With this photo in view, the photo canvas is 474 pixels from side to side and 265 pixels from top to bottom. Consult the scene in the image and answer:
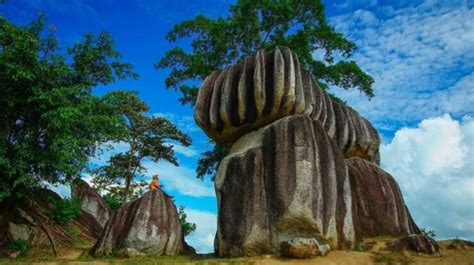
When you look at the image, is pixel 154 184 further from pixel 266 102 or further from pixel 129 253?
pixel 266 102

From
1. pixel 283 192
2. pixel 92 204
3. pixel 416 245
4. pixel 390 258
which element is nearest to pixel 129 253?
pixel 283 192

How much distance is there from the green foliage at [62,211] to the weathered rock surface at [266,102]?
592 centimetres

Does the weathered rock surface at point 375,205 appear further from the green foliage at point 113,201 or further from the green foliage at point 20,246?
the green foliage at point 113,201

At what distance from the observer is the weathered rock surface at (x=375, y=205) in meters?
12.6

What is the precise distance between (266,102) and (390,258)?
213 inches

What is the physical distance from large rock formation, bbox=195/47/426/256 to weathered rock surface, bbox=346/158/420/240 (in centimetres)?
3

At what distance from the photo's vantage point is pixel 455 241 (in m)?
11.3

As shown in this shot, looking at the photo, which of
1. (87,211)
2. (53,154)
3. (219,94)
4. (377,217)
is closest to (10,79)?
(53,154)

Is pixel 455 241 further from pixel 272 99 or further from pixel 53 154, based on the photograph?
pixel 53 154

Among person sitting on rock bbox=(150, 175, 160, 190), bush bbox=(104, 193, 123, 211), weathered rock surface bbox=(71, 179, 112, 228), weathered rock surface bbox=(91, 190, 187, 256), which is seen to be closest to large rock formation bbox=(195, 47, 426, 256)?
weathered rock surface bbox=(91, 190, 187, 256)

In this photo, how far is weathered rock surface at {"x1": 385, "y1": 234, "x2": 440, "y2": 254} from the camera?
10531 millimetres

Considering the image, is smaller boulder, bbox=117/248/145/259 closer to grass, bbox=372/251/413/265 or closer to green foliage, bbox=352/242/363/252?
green foliage, bbox=352/242/363/252

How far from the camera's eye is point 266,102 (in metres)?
13.0

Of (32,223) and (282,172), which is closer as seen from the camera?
(282,172)
